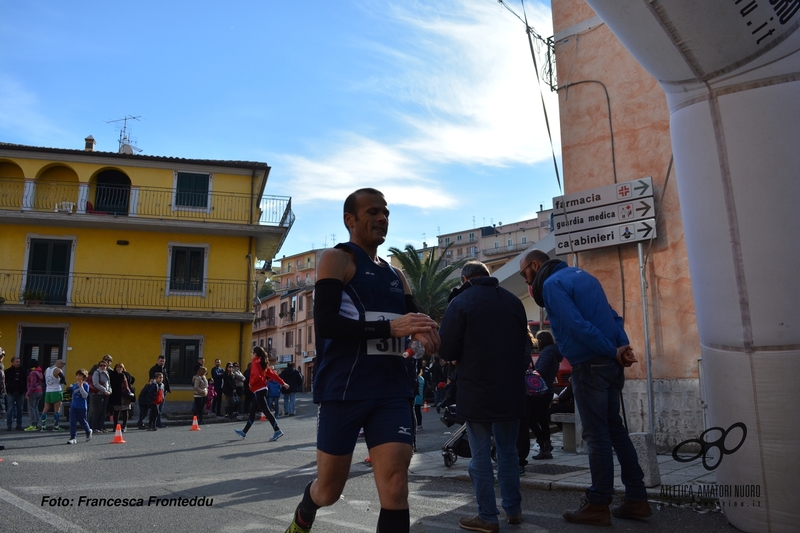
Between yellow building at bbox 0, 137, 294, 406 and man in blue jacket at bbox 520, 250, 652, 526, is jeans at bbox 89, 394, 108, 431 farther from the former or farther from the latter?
man in blue jacket at bbox 520, 250, 652, 526

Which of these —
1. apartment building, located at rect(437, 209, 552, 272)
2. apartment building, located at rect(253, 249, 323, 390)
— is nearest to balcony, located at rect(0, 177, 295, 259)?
apartment building, located at rect(253, 249, 323, 390)

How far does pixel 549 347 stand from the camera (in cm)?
890

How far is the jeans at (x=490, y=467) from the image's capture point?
4707mm

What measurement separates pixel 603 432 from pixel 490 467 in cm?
90

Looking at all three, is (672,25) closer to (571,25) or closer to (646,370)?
(646,370)

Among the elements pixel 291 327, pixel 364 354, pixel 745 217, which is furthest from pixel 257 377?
pixel 291 327

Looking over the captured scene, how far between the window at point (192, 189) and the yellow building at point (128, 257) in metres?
0.05

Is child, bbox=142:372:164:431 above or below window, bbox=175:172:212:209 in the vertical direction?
below

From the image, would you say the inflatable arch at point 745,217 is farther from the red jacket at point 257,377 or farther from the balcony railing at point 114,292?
the balcony railing at point 114,292

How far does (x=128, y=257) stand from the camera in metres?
28.7

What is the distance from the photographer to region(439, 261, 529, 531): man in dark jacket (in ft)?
15.6

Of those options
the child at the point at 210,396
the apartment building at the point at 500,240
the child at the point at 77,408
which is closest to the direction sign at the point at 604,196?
the child at the point at 77,408

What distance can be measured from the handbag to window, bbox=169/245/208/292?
76.7 feet

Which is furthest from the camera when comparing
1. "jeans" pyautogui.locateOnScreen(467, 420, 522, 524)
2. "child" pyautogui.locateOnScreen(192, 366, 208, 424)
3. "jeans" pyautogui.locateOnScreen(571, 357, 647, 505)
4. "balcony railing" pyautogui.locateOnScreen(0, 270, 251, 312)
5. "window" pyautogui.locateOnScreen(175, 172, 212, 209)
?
"window" pyautogui.locateOnScreen(175, 172, 212, 209)
